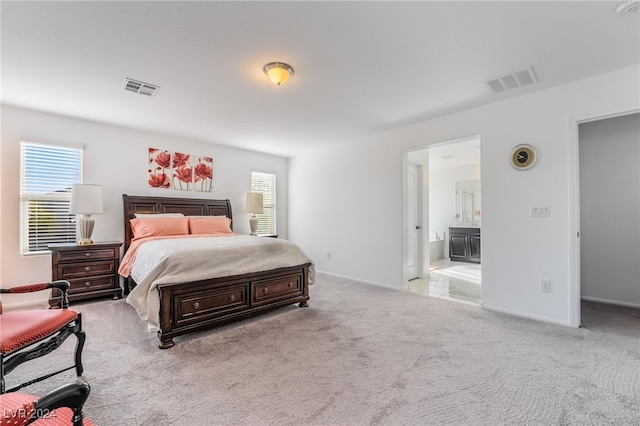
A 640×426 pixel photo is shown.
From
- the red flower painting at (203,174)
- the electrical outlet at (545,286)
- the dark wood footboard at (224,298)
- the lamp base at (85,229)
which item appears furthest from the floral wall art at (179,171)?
the electrical outlet at (545,286)

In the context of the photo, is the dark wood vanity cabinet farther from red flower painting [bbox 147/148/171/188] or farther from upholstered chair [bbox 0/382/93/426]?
upholstered chair [bbox 0/382/93/426]

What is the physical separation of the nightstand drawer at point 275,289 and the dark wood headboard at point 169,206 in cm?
241

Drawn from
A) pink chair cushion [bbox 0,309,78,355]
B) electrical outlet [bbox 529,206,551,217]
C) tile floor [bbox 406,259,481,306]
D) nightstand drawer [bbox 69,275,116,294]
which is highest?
electrical outlet [bbox 529,206,551,217]

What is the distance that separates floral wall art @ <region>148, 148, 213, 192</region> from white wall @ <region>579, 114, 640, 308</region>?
19.1 feet

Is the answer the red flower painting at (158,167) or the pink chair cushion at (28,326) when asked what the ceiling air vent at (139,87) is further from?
the pink chair cushion at (28,326)

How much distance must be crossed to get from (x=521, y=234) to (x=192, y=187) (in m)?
4.94

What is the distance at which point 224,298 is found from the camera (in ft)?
9.75

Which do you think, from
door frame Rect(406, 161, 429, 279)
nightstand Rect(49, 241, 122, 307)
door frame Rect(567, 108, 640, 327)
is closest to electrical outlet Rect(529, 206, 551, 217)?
door frame Rect(567, 108, 640, 327)

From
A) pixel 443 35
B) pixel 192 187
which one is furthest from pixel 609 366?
pixel 192 187

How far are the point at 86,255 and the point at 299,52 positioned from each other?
365cm

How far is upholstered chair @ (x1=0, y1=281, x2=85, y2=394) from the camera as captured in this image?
158cm

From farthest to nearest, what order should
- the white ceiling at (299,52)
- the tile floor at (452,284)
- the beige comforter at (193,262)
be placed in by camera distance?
the tile floor at (452,284) → the beige comforter at (193,262) → the white ceiling at (299,52)

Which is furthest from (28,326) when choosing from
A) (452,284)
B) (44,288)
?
(452,284)

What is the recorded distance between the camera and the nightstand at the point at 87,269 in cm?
359
